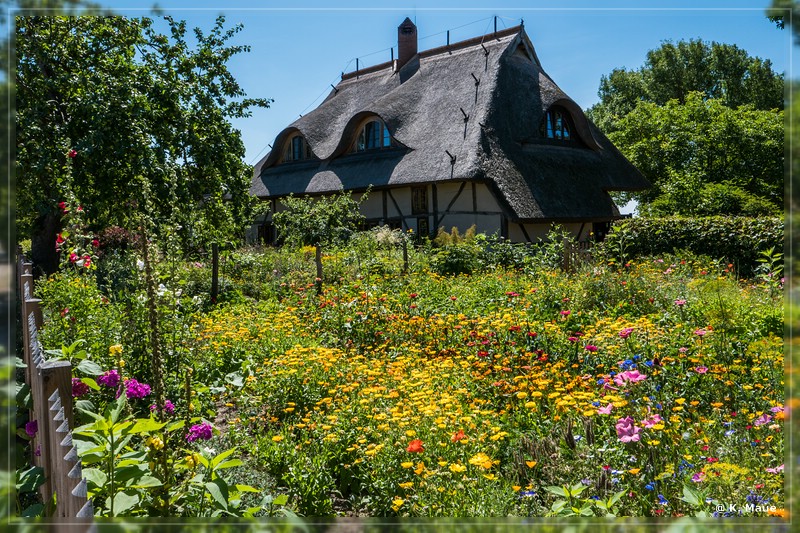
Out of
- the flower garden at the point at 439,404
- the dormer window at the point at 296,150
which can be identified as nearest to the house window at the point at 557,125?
the dormer window at the point at 296,150

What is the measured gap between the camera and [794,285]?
29.4 inches

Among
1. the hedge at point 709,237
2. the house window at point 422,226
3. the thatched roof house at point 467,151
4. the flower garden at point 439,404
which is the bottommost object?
the flower garden at point 439,404

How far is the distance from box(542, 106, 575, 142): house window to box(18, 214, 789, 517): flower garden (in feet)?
38.5

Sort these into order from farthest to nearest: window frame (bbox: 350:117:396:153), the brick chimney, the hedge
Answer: the brick chimney, window frame (bbox: 350:117:396:153), the hedge

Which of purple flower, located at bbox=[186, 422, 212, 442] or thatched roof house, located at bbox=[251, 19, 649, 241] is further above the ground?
thatched roof house, located at bbox=[251, 19, 649, 241]

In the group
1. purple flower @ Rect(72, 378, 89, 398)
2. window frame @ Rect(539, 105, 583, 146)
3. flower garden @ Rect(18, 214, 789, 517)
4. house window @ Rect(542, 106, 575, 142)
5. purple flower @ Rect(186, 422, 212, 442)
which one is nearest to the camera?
A: flower garden @ Rect(18, 214, 789, 517)

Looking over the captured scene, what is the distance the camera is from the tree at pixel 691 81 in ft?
74.1

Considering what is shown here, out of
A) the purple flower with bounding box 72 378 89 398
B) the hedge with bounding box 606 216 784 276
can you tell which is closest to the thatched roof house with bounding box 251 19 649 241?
the hedge with bounding box 606 216 784 276

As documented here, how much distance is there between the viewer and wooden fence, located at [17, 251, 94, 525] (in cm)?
141

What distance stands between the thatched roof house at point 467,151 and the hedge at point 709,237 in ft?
7.91

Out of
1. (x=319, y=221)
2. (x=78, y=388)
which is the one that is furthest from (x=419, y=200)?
(x=78, y=388)

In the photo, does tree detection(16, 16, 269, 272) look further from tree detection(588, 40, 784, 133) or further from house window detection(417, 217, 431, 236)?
tree detection(588, 40, 784, 133)

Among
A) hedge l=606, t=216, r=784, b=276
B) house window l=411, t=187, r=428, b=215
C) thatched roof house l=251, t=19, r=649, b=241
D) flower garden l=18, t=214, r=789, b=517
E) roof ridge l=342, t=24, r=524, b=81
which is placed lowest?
flower garden l=18, t=214, r=789, b=517

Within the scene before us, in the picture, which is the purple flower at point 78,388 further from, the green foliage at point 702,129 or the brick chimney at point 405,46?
the brick chimney at point 405,46
